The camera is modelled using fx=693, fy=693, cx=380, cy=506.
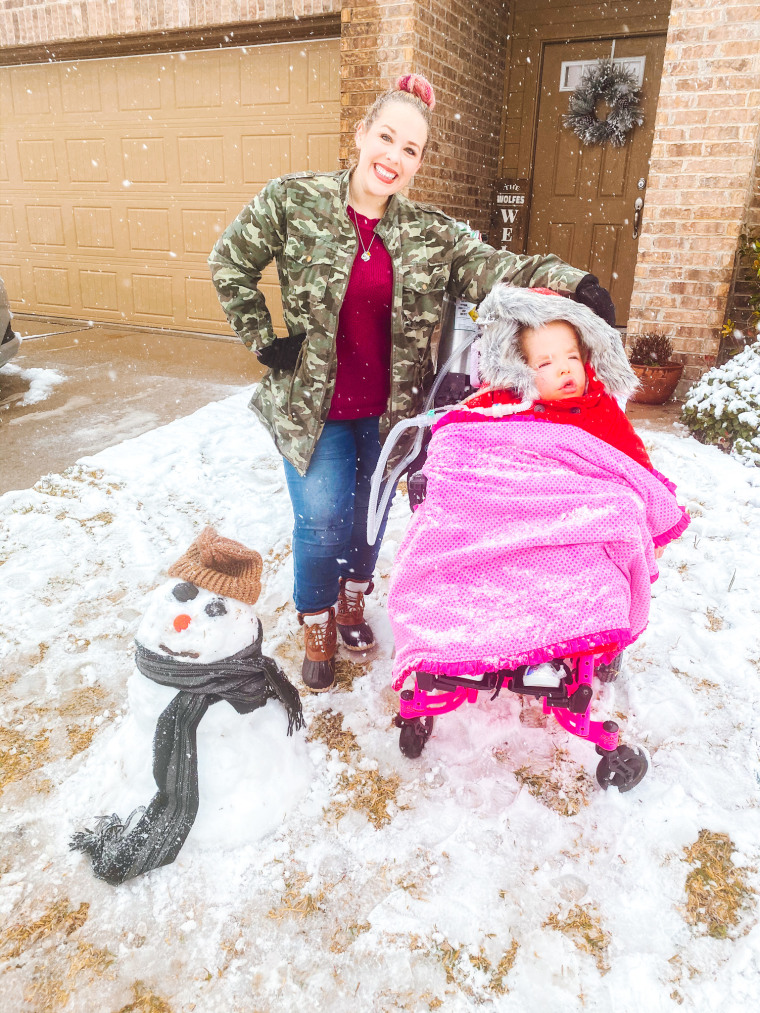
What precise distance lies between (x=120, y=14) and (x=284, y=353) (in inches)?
288

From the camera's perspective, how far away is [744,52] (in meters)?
5.02

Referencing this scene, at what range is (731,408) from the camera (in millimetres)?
4789

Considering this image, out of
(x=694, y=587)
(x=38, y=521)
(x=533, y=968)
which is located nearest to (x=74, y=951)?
(x=533, y=968)

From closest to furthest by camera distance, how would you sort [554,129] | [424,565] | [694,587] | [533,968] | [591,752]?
1. [533,968]
2. [424,565]
3. [591,752]
4. [694,587]
5. [554,129]

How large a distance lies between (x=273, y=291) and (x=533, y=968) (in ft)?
23.6

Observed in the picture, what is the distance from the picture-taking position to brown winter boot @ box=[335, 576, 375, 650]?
9.28ft

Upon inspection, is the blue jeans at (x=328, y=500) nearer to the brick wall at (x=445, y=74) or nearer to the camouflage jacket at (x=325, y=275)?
the camouflage jacket at (x=325, y=275)

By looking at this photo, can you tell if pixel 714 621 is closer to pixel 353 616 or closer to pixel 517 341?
pixel 353 616

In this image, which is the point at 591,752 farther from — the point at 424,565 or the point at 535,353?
the point at 535,353

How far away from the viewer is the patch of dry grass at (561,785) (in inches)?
81.5

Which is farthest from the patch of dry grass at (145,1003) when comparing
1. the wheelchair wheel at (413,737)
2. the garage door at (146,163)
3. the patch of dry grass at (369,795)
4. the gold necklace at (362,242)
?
the garage door at (146,163)

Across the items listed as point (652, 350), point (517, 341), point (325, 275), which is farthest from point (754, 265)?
point (325, 275)

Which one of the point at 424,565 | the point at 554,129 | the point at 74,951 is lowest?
the point at 74,951

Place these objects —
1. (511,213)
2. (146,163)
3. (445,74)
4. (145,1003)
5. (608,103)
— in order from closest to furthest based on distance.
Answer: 1. (145,1003)
2. (445,74)
3. (608,103)
4. (511,213)
5. (146,163)
